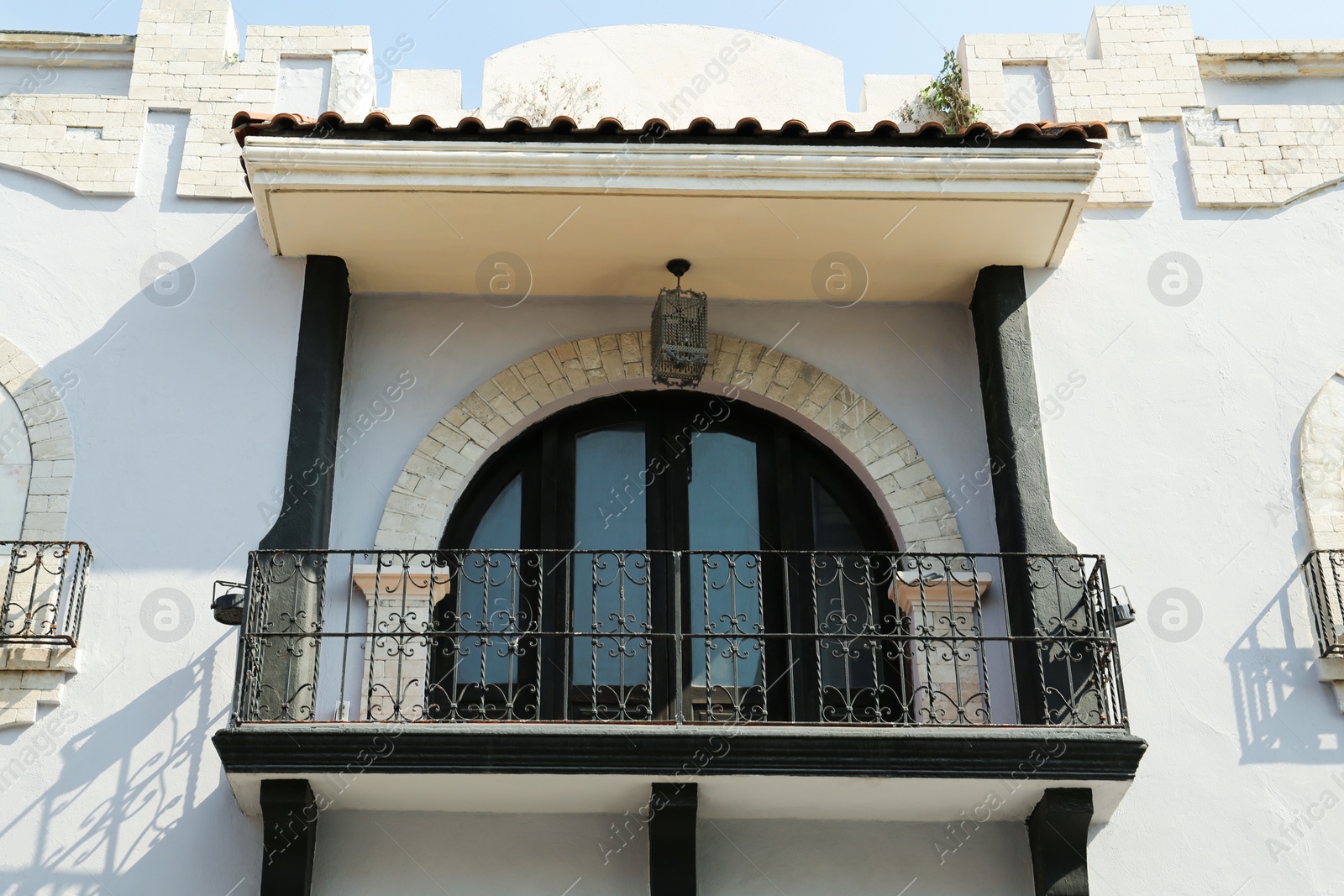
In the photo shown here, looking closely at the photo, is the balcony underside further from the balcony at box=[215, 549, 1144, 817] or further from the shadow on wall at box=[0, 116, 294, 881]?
the shadow on wall at box=[0, 116, 294, 881]

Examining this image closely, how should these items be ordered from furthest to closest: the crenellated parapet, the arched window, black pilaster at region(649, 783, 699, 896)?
the crenellated parapet
the arched window
black pilaster at region(649, 783, 699, 896)

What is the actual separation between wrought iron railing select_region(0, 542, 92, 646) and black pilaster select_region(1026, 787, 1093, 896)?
476 cm

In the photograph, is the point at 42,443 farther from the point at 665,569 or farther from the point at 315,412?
the point at 665,569

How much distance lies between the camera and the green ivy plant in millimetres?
9109

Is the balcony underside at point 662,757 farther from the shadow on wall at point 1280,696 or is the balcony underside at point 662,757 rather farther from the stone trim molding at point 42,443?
the stone trim molding at point 42,443

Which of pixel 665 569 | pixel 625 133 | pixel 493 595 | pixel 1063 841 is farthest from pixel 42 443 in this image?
pixel 1063 841

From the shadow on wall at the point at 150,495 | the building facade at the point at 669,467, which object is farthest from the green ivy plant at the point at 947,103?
the shadow on wall at the point at 150,495

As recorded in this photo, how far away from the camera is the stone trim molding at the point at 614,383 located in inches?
324

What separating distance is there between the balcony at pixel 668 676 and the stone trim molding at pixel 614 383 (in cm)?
24

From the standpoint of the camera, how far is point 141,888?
7129 mm

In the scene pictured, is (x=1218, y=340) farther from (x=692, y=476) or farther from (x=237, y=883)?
(x=237, y=883)


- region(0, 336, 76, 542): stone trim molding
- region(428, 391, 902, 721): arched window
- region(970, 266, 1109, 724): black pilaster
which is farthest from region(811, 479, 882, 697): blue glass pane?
region(0, 336, 76, 542): stone trim molding

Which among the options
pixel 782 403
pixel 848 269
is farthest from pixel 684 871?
pixel 848 269

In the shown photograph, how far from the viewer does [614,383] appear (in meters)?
8.67
